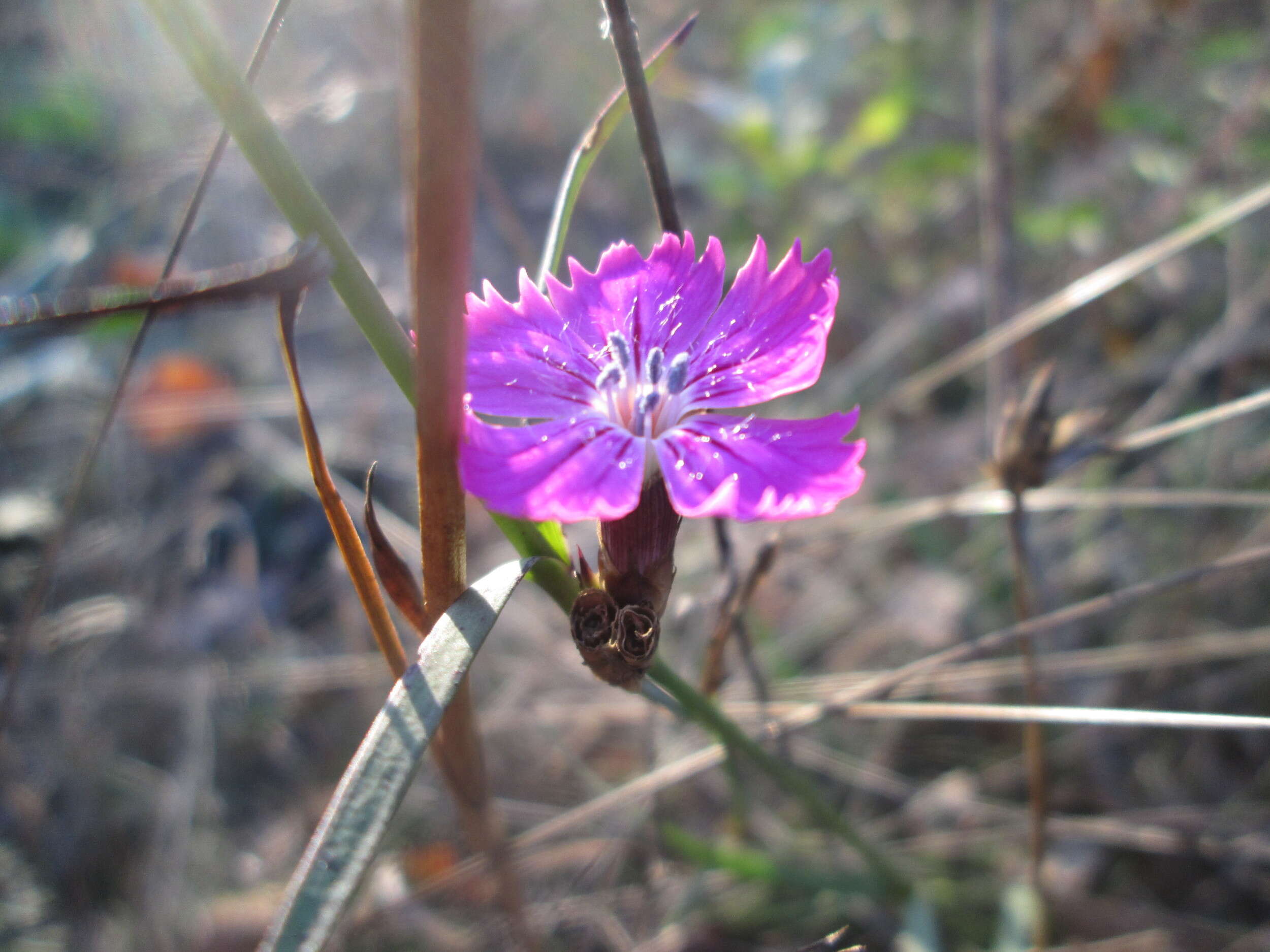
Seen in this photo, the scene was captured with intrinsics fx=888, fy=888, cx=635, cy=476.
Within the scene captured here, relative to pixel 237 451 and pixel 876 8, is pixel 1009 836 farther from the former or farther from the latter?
pixel 876 8

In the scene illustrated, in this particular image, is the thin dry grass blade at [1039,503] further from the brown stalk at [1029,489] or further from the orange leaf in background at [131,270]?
the orange leaf in background at [131,270]

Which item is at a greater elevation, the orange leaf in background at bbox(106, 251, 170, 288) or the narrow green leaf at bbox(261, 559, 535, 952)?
the orange leaf in background at bbox(106, 251, 170, 288)

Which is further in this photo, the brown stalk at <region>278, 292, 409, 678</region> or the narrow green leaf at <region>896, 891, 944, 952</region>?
the narrow green leaf at <region>896, 891, 944, 952</region>

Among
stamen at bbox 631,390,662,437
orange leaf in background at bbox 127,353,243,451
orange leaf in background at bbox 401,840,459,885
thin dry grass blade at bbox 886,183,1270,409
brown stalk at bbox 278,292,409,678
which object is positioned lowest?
brown stalk at bbox 278,292,409,678

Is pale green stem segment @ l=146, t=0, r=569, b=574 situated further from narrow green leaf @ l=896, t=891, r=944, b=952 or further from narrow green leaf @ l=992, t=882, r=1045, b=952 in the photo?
narrow green leaf @ l=992, t=882, r=1045, b=952

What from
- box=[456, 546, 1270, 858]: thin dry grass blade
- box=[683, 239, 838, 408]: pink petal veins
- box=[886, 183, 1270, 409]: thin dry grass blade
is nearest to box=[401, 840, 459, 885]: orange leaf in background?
box=[456, 546, 1270, 858]: thin dry grass blade

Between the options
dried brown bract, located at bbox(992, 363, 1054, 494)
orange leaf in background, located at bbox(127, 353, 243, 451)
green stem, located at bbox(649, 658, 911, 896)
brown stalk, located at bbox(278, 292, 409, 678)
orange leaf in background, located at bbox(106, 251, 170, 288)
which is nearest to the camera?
brown stalk, located at bbox(278, 292, 409, 678)

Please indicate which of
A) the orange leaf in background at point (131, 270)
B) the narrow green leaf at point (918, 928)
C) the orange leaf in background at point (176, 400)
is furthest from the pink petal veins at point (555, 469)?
the orange leaf in background at point (131, 270)
